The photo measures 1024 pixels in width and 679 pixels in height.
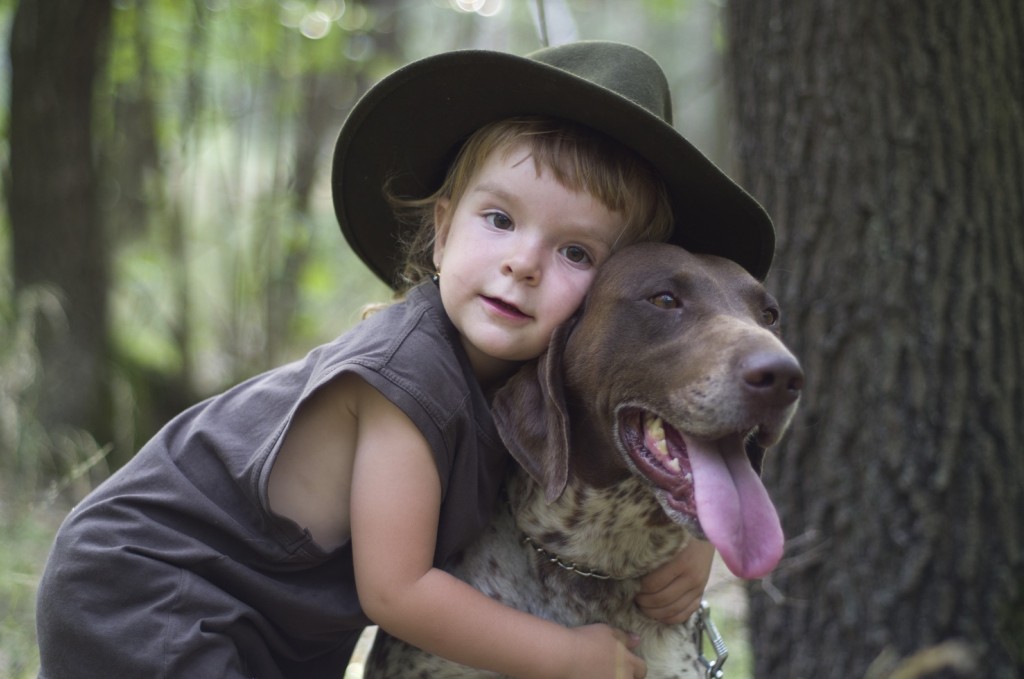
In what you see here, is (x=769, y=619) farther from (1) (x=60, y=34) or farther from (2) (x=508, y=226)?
(1) (x=60, y=34)

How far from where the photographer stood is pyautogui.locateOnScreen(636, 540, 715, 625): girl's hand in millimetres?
2602

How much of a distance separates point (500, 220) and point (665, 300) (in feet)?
1.37

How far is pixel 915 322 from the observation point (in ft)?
12.2

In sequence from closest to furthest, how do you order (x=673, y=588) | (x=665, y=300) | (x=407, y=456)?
1. (x=407, y=456)
2. (x=665, y=300)
3. (x=673, y=588)

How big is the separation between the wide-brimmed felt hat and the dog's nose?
2.09 ft

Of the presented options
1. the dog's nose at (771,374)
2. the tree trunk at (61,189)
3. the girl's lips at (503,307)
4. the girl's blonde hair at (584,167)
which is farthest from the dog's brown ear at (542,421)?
the tree trunk at (61,189)

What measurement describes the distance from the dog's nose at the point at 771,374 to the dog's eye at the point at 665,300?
341 mm

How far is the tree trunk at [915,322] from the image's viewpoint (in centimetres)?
367

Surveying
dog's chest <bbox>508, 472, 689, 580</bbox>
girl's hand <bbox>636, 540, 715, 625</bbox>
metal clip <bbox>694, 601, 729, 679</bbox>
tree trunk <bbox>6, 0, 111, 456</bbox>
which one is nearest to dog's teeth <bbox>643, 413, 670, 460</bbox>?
dog's chest <bbox>508, 472, 689, 580</bbox>

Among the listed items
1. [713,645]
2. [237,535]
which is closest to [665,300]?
[713,645]

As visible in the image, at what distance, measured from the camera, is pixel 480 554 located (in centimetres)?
261

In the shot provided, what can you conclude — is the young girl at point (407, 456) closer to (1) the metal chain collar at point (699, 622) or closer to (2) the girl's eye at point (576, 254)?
(2) the girl's eye at point (576, 254)

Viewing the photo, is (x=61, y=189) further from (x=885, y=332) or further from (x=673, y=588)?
(x=673, y=588)

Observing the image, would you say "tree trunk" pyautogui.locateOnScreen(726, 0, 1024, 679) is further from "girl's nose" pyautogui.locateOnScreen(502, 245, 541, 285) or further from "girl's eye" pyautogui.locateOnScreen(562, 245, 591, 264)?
"girl's nose" pyautogui.locateOnScreen(502, 245, 541, 285)
